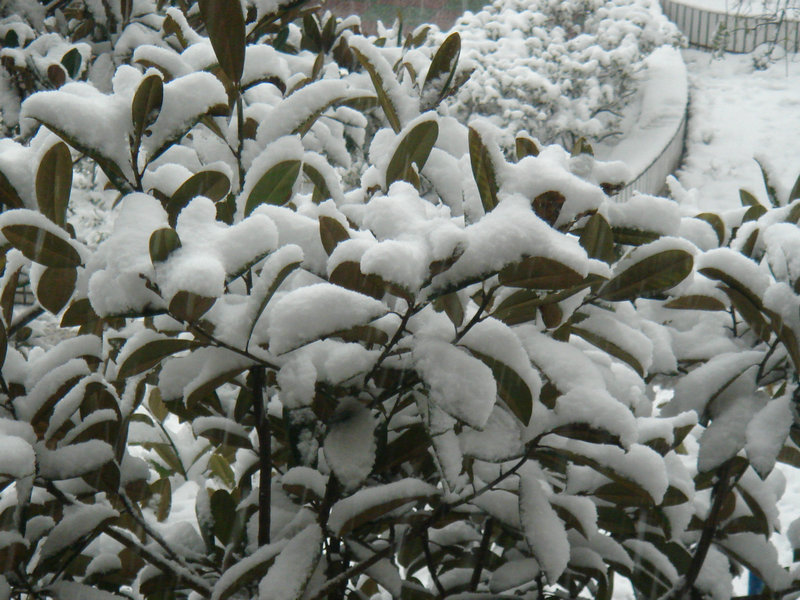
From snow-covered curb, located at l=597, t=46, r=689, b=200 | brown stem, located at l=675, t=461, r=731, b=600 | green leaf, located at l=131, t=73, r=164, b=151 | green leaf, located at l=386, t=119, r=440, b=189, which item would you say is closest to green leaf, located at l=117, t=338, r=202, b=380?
green leaf, located at l=131, t=73, r=164, b=151

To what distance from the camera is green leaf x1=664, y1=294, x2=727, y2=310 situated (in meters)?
1.31

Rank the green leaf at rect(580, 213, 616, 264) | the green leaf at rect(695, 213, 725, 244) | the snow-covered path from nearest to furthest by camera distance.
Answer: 1. the green leaf at rect(580, 213, 616, 264)
2. the green leaf at rect(695, 213, 725, 244)
3. the snow-covered path

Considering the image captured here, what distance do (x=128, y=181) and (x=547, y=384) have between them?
556mm

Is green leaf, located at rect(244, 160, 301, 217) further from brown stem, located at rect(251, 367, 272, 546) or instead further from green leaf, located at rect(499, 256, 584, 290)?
green leaf, located at rect(499, 256, 584, 290)

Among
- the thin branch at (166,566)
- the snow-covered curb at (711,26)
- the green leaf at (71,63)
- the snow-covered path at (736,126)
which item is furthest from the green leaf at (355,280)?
the snow-covered curb at (711,26)

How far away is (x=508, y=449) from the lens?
0.94 metres

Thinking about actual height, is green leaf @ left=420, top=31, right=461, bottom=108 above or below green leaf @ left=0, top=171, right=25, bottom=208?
above

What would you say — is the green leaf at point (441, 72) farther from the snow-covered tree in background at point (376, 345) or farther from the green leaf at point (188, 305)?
the green leaf at point (188, 305)

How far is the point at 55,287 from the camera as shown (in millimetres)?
1141

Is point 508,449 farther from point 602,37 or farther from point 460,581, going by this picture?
point 602,37

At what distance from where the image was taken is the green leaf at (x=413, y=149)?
3.52 feet

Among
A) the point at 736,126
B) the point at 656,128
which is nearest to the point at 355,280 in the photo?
the point at 656,128

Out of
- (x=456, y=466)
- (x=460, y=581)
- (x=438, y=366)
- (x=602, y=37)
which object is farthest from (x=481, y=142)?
(x=602, y=37)

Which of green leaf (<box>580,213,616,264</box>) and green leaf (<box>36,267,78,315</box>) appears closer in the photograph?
green leaf (<box>580,213,616,264</box>)
